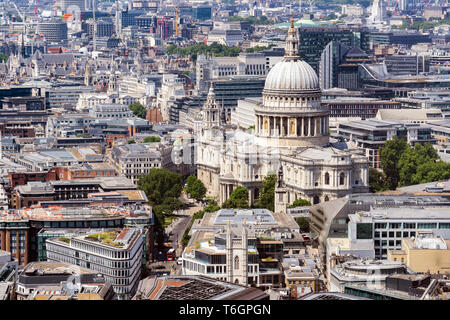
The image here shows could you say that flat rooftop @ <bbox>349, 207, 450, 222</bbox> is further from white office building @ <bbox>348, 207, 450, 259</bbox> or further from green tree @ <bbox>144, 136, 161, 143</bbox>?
green tree @ <bbox>144, 136, 161, 143</bbox>

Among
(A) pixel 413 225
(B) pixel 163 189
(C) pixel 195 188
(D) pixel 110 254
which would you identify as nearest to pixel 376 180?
(C) pixel 195 188

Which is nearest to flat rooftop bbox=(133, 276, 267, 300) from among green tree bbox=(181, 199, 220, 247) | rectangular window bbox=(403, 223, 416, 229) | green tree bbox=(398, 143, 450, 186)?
rectangular window bbox=(403, 223, 416, 229)

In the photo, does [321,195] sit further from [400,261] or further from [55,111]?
[55,111]

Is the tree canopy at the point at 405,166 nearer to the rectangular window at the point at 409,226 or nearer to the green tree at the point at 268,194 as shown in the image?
the green tree at the point at 268,194

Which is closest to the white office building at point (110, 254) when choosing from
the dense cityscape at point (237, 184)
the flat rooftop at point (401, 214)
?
the dense cityscape at point (237, 184)

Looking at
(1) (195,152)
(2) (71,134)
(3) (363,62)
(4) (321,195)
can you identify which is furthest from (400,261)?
(3) (363,62)
